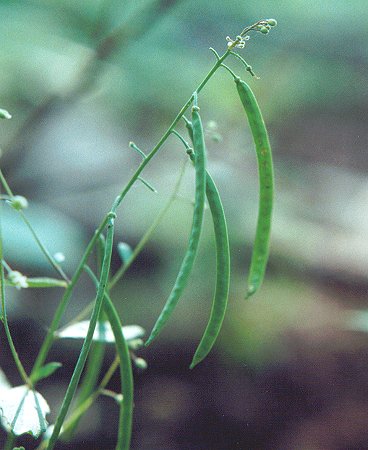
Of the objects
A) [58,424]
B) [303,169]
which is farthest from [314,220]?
[58,424]

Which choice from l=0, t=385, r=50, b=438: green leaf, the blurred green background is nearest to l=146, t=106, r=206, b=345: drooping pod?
l=0, t=385, r=50, b=438: green leaf

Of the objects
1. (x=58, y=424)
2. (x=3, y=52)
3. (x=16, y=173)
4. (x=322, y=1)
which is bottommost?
(x=16, y=173)

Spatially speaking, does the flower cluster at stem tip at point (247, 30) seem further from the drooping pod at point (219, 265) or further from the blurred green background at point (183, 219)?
the blurred green background at point (183, 219)

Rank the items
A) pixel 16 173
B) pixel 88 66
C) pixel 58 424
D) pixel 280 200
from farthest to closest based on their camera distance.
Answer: pixel 280 200 < pixel 16 173 < pixel 88 66 < pixel 58 424

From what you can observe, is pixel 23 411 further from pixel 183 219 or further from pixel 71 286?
pixel 183 219

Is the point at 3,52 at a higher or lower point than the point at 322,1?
lower

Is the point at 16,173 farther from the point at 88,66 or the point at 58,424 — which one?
the point at 58,424

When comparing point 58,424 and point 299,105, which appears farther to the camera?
point 299,105
